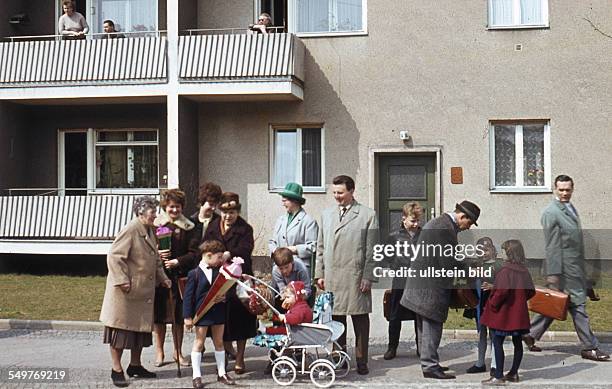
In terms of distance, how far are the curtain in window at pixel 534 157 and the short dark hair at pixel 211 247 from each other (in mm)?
9779

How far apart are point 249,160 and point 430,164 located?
12.6 ft

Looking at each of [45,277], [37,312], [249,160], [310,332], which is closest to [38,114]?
[45,277]

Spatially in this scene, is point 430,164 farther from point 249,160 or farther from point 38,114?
point 38,114

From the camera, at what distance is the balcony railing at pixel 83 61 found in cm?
1638

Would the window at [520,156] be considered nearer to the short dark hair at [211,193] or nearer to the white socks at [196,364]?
the short dark hair at [211,193]

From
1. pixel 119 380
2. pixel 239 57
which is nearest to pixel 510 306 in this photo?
pixel 119 380

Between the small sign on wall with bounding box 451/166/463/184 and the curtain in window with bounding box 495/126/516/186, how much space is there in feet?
2.43

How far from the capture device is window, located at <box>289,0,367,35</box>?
55.2 ft

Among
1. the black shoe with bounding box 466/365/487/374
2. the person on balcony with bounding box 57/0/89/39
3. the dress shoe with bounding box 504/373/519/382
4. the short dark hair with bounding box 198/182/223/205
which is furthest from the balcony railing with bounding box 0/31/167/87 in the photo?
the dress shoe with bounding box 504/373/519/382

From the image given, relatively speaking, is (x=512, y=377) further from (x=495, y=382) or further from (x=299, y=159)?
(x=299, y=159)

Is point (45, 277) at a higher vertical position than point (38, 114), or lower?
lower

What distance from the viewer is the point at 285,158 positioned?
17.2 metres

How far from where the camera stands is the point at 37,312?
12086 mm

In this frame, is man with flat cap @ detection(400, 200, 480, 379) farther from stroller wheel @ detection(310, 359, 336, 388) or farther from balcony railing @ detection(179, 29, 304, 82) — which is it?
balcony railing @ detection(179, 29, 304, 82)
